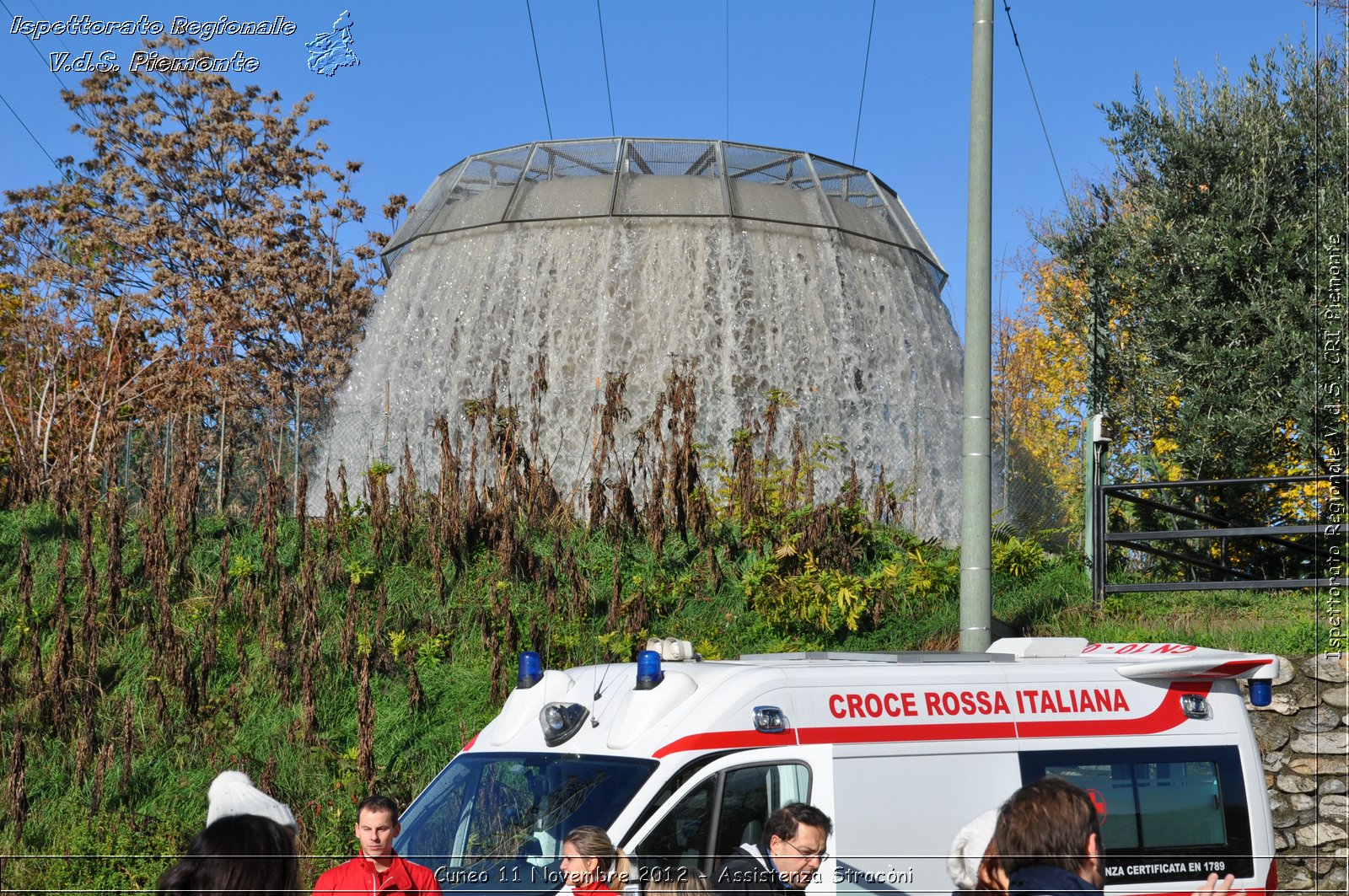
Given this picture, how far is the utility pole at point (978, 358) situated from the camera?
8.34 meters

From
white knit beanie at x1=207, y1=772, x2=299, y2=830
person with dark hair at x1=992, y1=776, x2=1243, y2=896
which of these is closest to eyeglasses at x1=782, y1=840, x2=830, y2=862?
person with dark hair at x1=992, y1=776, x2=1243, y2=896

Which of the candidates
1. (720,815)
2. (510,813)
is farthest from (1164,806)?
(510,813)

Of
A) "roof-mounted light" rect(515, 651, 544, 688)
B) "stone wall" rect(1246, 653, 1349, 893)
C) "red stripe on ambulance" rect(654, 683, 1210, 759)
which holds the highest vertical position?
"roof-mounted light" rect(515, 651, 544, 688)

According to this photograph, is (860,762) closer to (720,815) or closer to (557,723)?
(720,815)

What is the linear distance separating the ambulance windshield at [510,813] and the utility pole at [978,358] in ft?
11.9

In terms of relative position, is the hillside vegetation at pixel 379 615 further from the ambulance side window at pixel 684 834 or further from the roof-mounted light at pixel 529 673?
the ambulance side window at pixel 684 834

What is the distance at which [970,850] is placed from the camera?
4426 mm

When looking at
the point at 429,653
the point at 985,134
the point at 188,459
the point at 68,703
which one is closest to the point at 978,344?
the point at 985,134

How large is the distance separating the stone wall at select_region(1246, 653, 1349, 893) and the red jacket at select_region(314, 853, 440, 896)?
6.76m

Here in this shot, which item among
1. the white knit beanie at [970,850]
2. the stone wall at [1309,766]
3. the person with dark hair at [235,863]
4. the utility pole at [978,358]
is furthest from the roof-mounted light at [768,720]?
the stone wall at [1309,766]

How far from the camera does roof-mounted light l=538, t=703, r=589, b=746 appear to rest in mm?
5641

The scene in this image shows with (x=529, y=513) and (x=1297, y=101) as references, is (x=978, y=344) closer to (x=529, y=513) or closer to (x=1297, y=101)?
(x=529, y=513)

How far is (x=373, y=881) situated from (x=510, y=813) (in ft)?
2.86

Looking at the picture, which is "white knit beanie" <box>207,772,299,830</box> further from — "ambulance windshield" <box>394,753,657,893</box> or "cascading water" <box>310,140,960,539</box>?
"cascading water" <box>310,140,960,539</box>
